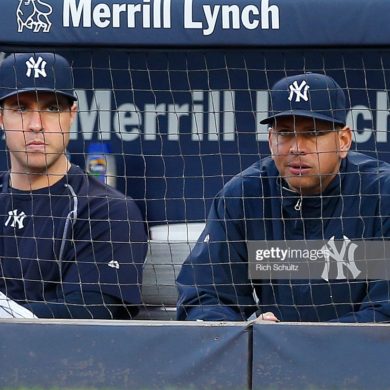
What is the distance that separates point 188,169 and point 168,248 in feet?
3.14

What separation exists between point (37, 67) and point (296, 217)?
39.4 inches

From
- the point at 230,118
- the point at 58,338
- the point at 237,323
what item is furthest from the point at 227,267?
the point at 230,118

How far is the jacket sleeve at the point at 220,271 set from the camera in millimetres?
3605

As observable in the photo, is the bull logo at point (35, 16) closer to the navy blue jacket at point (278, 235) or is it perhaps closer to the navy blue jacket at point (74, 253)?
the navy blue jacket at point (74, 253)

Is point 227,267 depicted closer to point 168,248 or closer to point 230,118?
point 168,248

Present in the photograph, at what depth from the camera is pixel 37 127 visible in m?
3.78

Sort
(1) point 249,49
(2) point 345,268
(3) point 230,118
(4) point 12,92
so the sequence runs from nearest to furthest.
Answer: (1) point 249,49 < (2) point 345,268 < (4) point 12,92 < (3) point 230,118

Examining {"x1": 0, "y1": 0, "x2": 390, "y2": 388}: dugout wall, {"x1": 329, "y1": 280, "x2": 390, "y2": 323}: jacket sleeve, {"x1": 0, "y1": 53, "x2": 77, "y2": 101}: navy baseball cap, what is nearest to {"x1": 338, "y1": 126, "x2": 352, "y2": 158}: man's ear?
{"x1": 0, "y1": 0, "x2": 390, "y2": 388}: dugout wall

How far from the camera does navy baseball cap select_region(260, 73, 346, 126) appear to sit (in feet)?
11.8

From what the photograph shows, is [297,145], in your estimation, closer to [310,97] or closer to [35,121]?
[310,97]

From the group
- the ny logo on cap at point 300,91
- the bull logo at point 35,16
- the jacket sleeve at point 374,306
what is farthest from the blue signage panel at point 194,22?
the jacket sleeve at point 374,306

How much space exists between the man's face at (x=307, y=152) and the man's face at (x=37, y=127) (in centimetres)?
74

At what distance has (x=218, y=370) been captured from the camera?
3260mm

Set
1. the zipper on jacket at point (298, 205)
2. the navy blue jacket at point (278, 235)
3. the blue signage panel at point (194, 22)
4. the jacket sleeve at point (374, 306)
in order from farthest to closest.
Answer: the zipper on jacket at point (298, 205)
the navy blue jacket at point (278, 235)
the jacket sleeve at point (374, 306)
the blue signage panel at point (194, 22)
